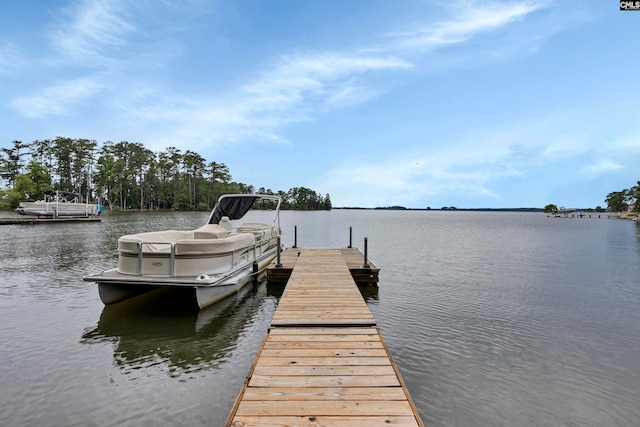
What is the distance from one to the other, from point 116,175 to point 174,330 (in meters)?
74.1

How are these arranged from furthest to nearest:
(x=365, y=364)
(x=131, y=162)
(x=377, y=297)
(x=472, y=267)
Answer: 1. (x=131, y=162)
2. (x=472, y=267)
3. (x=377, y=297)
4. (x=365, y=364)

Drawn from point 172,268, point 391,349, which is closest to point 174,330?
point 172,268

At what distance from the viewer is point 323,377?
354cm

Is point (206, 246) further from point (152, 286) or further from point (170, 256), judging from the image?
point (152, 286)

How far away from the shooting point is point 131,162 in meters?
73.4

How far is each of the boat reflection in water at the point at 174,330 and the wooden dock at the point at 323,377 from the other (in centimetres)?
151

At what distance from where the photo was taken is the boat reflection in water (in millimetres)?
5453

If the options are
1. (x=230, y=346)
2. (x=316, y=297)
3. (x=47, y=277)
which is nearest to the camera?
(x=230, y=346)

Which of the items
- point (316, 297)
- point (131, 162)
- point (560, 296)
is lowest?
point (560, 296)

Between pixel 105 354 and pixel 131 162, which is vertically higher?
pixel 131 162

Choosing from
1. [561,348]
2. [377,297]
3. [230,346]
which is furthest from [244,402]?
[377,297]

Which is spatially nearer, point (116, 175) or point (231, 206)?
point (231, 206)

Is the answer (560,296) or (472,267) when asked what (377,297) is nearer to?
(560,296)

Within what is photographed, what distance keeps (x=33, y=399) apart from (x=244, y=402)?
11.1 feet
